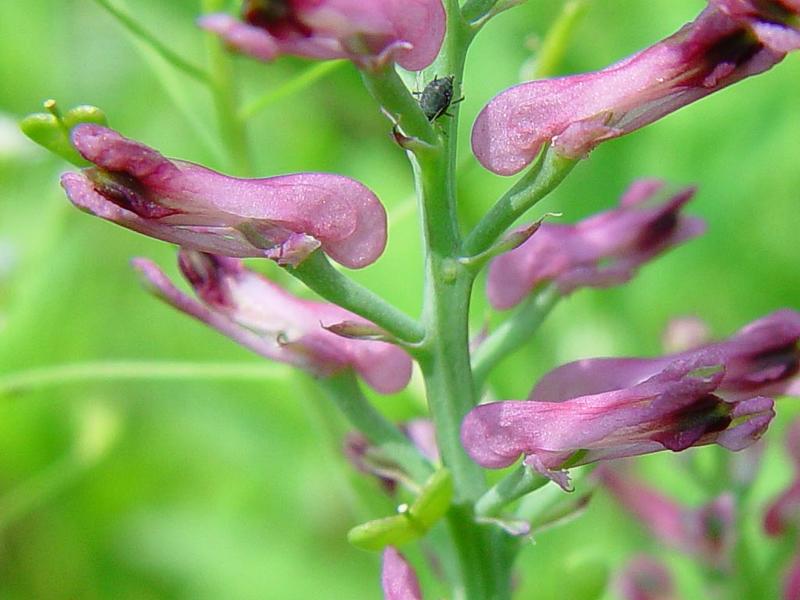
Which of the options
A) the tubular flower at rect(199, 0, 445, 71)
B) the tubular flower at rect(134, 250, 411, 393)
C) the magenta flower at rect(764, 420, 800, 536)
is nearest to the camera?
the tubular flower at rect(199, 0, 445, 71)

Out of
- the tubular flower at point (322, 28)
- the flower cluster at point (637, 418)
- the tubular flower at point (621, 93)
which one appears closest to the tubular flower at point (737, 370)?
the flower cluster at point (637, 418)

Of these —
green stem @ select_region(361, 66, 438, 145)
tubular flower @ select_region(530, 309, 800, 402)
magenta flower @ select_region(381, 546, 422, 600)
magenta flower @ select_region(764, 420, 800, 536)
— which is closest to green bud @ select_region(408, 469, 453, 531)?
magenta flower @ select_region(381, 546, 422, 600)

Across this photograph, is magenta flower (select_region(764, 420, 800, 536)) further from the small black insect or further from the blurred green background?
the small black insect


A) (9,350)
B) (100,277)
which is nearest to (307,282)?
(9,350)

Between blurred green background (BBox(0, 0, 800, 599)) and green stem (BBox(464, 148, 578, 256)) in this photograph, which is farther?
blurred green background (BBox(0, 0, 800, 599))

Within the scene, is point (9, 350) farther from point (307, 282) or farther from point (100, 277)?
point (307, 282)

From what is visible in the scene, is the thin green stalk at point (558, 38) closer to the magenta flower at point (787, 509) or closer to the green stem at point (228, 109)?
the green stem at point (228, 109)
